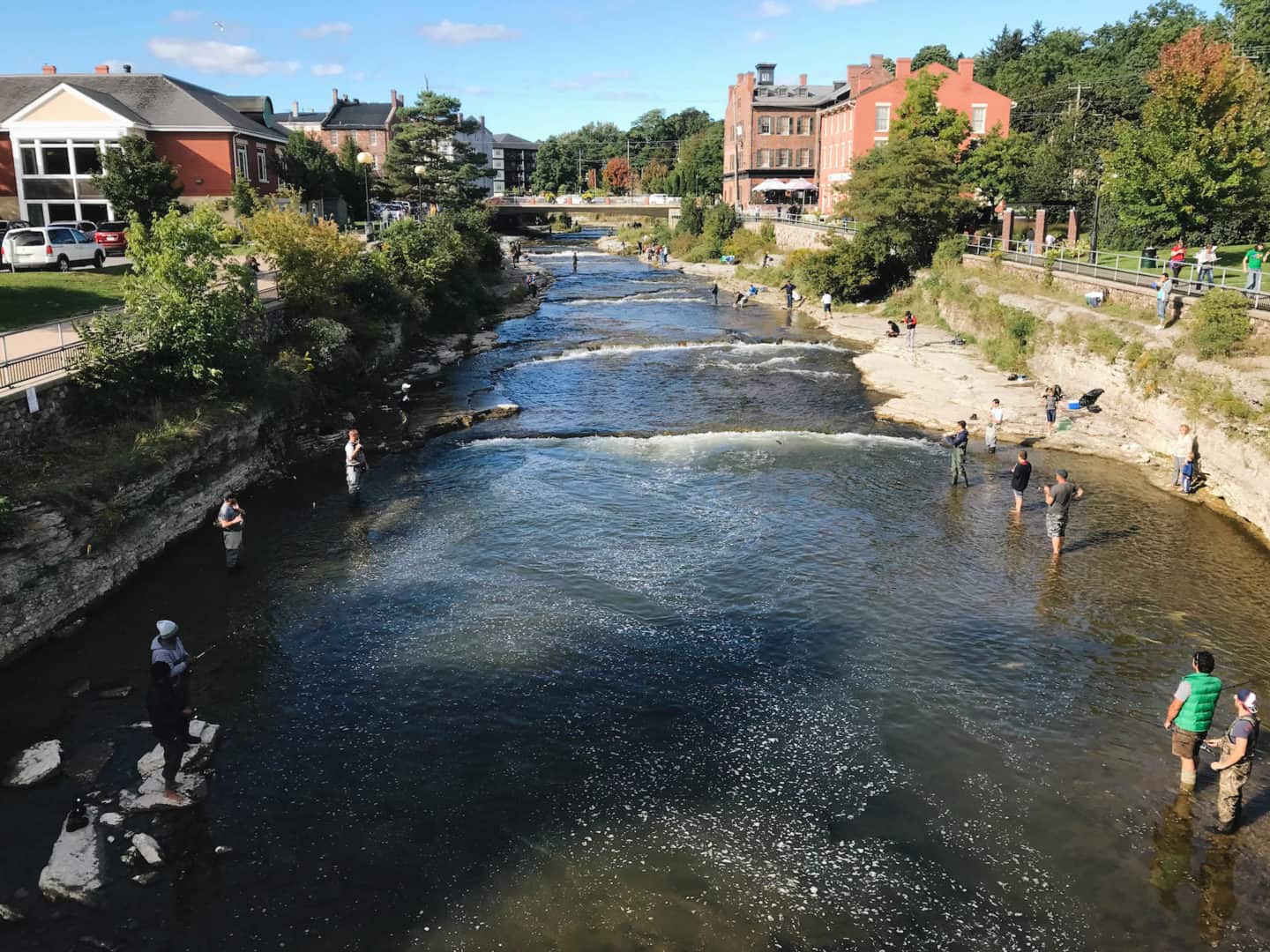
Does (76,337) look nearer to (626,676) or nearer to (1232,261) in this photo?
(626,676)

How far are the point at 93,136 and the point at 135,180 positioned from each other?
8.64 meters

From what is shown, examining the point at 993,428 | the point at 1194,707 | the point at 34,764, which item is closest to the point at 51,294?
the point at 34,764

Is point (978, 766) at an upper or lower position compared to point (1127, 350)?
lower

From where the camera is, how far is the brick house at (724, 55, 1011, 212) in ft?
227

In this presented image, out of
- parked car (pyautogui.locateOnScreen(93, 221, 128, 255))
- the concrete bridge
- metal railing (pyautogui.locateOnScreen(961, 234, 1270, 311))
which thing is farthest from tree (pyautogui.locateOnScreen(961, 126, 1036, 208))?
parked car (pyautogui.locateOnScreen(93, 221, 128, 255))

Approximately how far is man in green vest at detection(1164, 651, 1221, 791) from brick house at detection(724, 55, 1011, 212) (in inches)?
2546

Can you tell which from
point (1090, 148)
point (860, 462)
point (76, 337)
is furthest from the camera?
point (1090, 148)

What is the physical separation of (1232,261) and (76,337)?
4271 cm

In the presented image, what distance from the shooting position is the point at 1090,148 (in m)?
55.3

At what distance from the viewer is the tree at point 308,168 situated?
60500 millimetres

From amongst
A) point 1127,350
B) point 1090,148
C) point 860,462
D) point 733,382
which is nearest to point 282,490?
point 860,462

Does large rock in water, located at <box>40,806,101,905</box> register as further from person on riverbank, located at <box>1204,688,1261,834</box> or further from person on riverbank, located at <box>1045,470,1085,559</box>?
person on riverbank, located at <box>1045,470,1085,559</box>

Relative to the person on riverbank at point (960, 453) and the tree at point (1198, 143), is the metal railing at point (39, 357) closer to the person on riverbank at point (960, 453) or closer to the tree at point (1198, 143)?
the person on riverbank at point (960, 453)

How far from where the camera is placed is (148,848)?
448 inches
